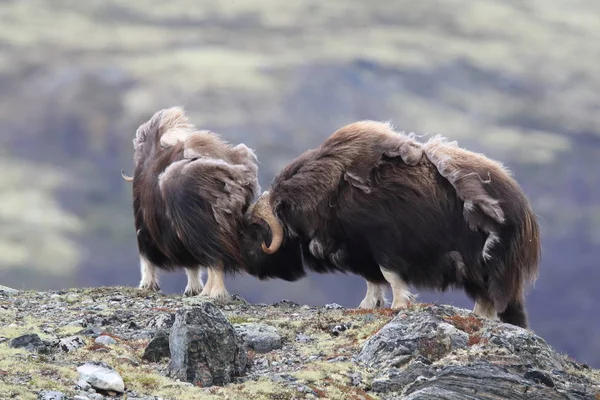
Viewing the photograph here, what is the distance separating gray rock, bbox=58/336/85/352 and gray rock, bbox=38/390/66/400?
4.48 feet

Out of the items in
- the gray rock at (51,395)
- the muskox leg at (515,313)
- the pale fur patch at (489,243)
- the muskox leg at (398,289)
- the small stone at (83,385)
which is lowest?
the gray rock at (51,395)

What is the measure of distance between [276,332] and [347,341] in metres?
0.61

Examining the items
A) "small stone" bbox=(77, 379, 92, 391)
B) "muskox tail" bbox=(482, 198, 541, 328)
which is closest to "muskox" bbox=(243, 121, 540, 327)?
"muskox tail" bbox=(482, 198, 541, 328)

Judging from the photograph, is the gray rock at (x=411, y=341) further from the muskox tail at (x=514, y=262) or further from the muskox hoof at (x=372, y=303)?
the muskox hoof at (x=372, y=303)

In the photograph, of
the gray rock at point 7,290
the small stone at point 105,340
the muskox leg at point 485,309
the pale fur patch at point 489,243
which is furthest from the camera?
the gray rock at point 7,290

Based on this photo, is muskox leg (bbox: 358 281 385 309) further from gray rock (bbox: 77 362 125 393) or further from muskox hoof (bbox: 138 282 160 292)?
gray rock (bbox: 77 362 125 393)

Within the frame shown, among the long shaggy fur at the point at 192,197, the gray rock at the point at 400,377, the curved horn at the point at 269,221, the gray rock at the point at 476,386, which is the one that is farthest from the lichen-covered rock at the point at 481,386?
the long shaggy fur at the point at 192,197

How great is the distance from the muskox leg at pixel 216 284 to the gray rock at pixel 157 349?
10.0 ft

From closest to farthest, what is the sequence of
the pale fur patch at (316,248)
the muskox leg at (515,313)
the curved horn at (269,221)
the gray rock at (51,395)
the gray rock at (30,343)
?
1. the gray rock at (51,395)
2. the gray rock at (30,343)
3. the muskox leg at (515,313)
4. the pale fur patch at (316,248)
5. the curved horn at (269,221)

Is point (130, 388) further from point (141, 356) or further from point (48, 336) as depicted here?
point (48, 336)

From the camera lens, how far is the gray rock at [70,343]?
25.8 ft

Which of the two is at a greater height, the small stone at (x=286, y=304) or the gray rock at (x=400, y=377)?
the small stone at (x=286, y=304)

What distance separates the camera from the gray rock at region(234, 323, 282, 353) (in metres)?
8.38

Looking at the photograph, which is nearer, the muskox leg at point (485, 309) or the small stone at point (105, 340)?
the small stone at point (105, 340)
